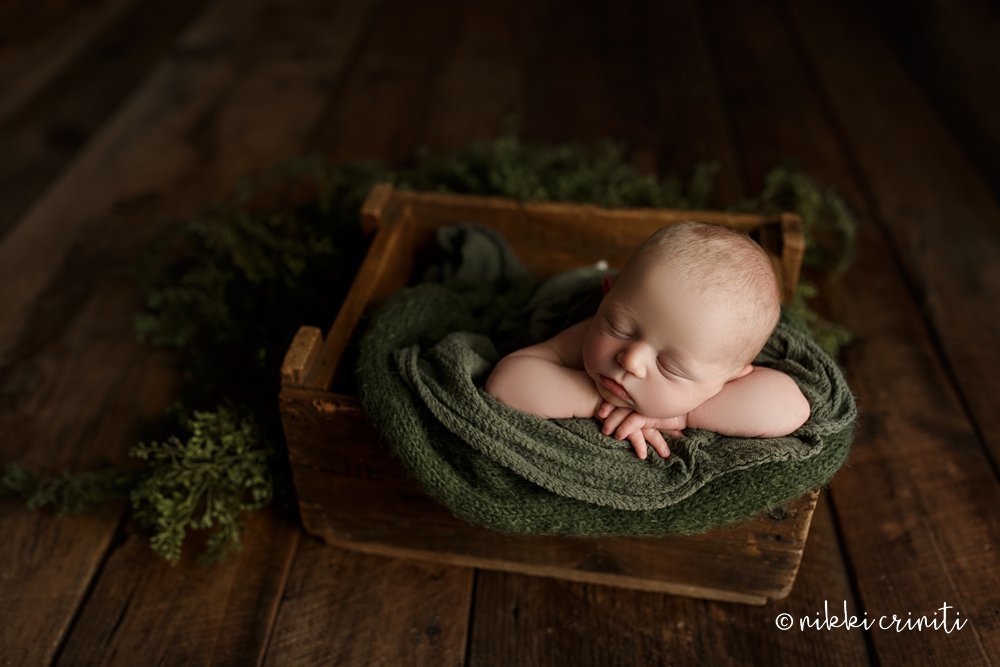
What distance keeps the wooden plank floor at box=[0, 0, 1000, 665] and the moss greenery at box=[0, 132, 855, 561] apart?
59 millimetres

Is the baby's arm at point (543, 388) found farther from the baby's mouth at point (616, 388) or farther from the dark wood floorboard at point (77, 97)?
the dark wood floorboard at point (77, 97)

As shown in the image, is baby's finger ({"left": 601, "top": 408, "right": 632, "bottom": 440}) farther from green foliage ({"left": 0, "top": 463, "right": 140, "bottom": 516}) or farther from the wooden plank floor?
green foliage ({"left": 0, "top": 463, "right": 140, "bottom": 516})

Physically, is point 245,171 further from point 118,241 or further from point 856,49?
point 856,49

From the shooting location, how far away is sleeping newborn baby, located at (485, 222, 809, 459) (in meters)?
0.94

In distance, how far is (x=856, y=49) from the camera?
261cm

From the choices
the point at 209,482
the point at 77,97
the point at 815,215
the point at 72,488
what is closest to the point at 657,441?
the point at 209,482

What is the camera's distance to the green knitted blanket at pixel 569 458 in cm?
100

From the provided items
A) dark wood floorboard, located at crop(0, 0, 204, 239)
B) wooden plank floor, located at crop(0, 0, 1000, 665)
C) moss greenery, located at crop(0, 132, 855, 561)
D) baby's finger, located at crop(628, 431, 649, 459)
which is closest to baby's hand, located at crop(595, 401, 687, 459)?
baby's finger, located at crop(628, 431, 649, 459)

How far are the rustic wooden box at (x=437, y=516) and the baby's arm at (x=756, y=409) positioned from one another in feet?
0.31

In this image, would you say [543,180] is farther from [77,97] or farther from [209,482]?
[77,97]

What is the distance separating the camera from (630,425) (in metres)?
1.03

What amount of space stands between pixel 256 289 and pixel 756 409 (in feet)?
2.99

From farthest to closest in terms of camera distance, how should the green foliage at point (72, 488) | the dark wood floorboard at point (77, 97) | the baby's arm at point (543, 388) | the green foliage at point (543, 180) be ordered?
the dark wood floorboard at point (77, 97)
the green foliage at point (543, 180)
the green foliage at point (72, 488)
the baby's arm at point (543, 388)

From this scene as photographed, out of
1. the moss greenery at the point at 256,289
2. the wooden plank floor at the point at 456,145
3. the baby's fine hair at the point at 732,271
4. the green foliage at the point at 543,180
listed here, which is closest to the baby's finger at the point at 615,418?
the baby's fine hair at the point at 732,271
